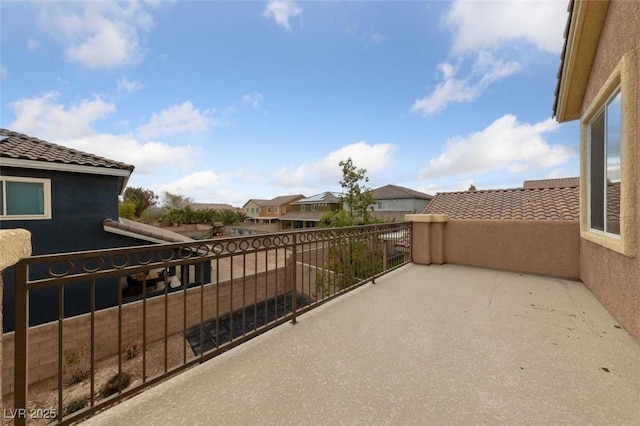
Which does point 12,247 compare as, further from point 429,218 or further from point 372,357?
point 429,218

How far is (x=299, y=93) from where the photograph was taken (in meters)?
12.7

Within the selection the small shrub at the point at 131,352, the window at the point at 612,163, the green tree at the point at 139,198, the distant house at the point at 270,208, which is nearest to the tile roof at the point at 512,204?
the window at the point at 612,163

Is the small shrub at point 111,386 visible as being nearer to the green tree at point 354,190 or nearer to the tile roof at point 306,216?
the green tree at point 354,190

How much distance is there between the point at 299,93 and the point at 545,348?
1301 cm

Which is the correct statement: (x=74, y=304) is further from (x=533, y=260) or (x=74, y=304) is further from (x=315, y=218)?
(x=315, y=218)

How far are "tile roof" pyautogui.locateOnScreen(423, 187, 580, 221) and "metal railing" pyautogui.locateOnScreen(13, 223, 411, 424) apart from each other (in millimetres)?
2116

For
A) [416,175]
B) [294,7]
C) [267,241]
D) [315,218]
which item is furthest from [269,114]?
[416,175]

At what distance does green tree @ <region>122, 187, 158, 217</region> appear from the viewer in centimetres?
3369

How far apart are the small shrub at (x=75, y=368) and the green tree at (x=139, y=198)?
106 feet

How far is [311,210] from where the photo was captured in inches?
1465

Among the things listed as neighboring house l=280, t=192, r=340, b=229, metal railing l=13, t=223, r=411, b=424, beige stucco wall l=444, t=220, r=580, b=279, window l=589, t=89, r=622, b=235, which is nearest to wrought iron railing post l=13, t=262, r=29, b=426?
metal railing l=13, t=223, r=411, b=424

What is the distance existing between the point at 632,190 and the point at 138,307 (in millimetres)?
9335

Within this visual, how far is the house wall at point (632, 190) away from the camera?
8.43 ft

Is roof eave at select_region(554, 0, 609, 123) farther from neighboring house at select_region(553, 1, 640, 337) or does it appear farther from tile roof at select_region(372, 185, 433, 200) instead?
tile roof at select_region(372, 185, 433, 200)
